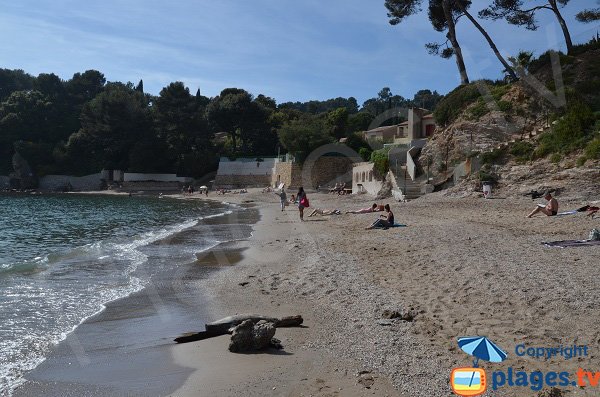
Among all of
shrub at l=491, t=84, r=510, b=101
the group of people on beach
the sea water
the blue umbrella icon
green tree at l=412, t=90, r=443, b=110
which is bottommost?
the sea water

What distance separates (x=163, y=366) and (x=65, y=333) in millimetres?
2244

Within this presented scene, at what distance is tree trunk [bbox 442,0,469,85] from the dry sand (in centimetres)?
2478

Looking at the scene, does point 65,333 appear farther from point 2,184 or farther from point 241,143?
point 2,184

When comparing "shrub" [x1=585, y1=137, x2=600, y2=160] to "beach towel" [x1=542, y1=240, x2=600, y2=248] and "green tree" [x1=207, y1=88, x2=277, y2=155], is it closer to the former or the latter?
"beach towel" [x1=542, y1=240, x2=600, y2=248]

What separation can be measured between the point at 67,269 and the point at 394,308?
29.1ft

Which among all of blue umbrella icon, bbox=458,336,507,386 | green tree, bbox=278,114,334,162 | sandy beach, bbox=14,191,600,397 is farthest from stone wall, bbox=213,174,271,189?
blue umbrella icon, bbox=458,336,507,386

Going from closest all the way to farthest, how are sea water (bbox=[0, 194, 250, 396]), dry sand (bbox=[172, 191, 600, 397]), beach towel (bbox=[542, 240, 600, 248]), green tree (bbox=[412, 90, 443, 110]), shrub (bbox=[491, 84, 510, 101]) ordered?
dry sand (bbox=[172, 191, 600, 397]) → sea water (bbox=[0, 194, 250, 396]) → beach towel (bbox=[542, 240, 600, 248]) → shrub (bbox=[491, 84, 510, 101]) → green tree (bbox=[412, 90, 443, 110])

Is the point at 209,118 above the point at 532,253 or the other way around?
above

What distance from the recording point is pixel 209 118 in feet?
247

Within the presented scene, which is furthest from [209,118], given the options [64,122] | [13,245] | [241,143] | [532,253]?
[532,253]

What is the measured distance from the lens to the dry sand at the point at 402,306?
4.87 metres

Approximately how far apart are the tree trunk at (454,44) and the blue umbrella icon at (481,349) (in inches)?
1316

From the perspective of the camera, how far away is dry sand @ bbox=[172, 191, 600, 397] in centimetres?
487

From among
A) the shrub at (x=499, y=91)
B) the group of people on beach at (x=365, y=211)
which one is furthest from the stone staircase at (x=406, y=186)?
the shrub at (x=499, y=91)
